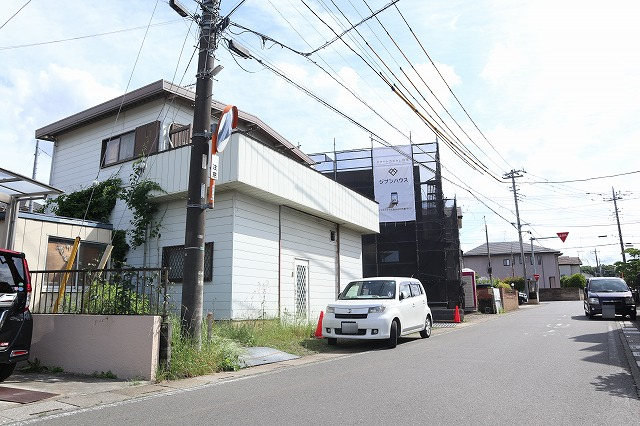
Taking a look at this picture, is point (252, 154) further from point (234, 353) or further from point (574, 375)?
point (574, 375)

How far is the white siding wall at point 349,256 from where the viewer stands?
55.9 feet

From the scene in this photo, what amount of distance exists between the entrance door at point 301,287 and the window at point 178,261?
3.24 meters

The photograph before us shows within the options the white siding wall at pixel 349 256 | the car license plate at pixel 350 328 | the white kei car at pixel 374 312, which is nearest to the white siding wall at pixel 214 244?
the white kei car at pixel 374 312

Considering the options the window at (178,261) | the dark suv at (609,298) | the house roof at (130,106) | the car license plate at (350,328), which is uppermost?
the house roof at (130,106)

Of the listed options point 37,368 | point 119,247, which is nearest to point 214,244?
point 119,247

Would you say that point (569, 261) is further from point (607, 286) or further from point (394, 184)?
point (607, 286)

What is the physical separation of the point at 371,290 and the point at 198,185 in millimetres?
5577

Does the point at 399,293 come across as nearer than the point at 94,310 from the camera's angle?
No

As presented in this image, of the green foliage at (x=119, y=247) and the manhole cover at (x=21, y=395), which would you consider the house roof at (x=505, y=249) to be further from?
the manhole cover at (x=21, y=395)

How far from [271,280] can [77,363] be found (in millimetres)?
5948

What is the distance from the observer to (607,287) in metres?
18.5

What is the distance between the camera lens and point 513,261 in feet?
210

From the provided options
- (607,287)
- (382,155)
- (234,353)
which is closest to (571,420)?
(234,353)

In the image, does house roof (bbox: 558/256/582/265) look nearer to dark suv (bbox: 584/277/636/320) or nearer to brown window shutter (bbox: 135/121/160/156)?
dark suv (bbox: 584/277/636/320)
